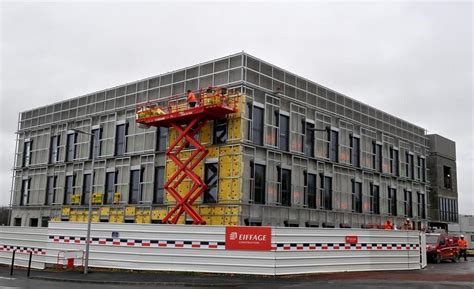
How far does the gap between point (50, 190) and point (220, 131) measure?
16.4m

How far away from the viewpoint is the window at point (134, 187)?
30756 millimetres

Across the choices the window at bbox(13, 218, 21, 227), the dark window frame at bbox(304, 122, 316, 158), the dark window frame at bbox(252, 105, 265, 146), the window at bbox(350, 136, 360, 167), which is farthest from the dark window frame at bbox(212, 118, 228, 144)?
the window at bbox(13, 218, 21, 227)

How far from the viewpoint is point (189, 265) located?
21141mm

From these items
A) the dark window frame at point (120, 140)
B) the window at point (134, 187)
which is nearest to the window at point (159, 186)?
the window at point (134, 187)

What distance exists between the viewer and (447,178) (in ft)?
163

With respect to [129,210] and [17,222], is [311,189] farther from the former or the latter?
[17,222]

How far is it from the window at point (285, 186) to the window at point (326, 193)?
3411mm

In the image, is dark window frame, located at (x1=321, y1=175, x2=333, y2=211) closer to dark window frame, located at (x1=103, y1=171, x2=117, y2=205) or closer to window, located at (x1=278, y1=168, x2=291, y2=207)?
window, located at (x1=278, y1=168, x2=291, y2=207)

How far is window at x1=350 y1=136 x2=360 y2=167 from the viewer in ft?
114

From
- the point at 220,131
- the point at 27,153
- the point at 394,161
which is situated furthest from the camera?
the point at 27,153

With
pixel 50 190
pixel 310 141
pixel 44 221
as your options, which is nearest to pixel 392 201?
pixel 310 141

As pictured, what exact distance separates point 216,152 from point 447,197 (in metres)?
31.7

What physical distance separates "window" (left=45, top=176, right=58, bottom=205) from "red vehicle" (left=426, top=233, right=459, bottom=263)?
1037 inches

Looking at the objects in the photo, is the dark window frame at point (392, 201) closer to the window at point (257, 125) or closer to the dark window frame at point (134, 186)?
the window at point (257, 125)
